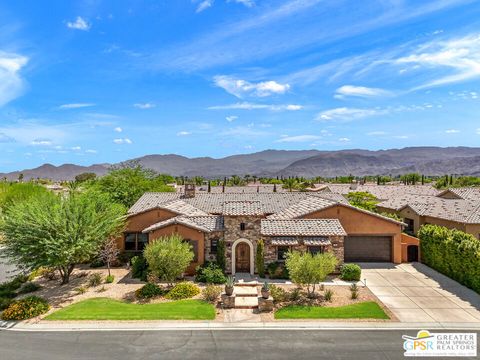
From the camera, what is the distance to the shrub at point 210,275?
26.1m

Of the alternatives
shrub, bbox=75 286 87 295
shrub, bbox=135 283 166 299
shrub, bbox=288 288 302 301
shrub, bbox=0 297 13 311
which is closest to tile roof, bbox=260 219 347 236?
shrub, bbox=288 288 302 301

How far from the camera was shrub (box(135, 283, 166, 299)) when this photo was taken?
23.3 metres

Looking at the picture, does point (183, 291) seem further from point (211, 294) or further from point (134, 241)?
point (134, 241)

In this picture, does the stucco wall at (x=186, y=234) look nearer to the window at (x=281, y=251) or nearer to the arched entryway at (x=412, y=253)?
the window at (x=281, y=251)

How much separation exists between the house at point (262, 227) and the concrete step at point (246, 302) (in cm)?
495

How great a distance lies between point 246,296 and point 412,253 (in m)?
18.2

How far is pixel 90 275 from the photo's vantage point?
28859mm

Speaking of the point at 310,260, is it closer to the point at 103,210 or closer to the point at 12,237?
the point at 103,210

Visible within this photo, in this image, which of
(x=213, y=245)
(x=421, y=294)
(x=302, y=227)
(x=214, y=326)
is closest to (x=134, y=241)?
(x=213, y=245)

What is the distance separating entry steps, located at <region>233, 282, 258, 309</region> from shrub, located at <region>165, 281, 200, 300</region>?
Answer: 2796 mm

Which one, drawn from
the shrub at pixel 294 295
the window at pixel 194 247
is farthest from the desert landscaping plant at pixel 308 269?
the window at pixel 194 247

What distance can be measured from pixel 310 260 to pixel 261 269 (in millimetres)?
6195

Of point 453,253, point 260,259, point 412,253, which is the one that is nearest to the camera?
point 453,253

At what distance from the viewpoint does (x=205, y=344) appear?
17156 mm
